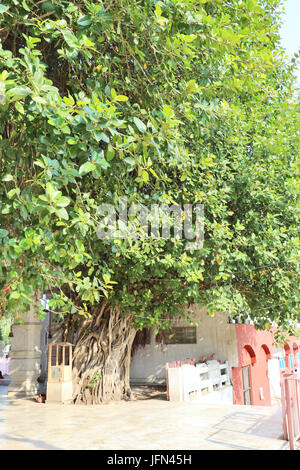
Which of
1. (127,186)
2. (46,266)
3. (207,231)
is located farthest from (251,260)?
(46,266)

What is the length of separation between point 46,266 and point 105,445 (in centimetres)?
282

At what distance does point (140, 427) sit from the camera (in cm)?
727

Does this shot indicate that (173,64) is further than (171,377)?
No

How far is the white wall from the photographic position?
14734mm

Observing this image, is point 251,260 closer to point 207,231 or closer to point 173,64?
point 207,231

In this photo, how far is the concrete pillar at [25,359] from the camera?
12.7 metres

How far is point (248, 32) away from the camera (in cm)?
605

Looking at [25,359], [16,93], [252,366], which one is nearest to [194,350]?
[252,366]

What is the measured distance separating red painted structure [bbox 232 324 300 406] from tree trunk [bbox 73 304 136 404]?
498cm

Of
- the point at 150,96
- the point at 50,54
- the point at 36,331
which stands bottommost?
the point at 36,331

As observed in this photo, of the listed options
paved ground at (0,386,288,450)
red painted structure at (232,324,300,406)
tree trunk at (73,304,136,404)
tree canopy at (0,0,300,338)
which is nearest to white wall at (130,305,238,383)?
red painted structure at (232,324,300,406)

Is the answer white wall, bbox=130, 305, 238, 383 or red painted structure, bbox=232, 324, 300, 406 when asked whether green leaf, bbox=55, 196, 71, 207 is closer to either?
white wall, bbox=130, 305, 238, 383

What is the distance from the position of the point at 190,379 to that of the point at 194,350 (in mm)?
3809

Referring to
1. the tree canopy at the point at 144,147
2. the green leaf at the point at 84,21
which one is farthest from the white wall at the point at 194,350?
the green leaf at the point at 84,21
